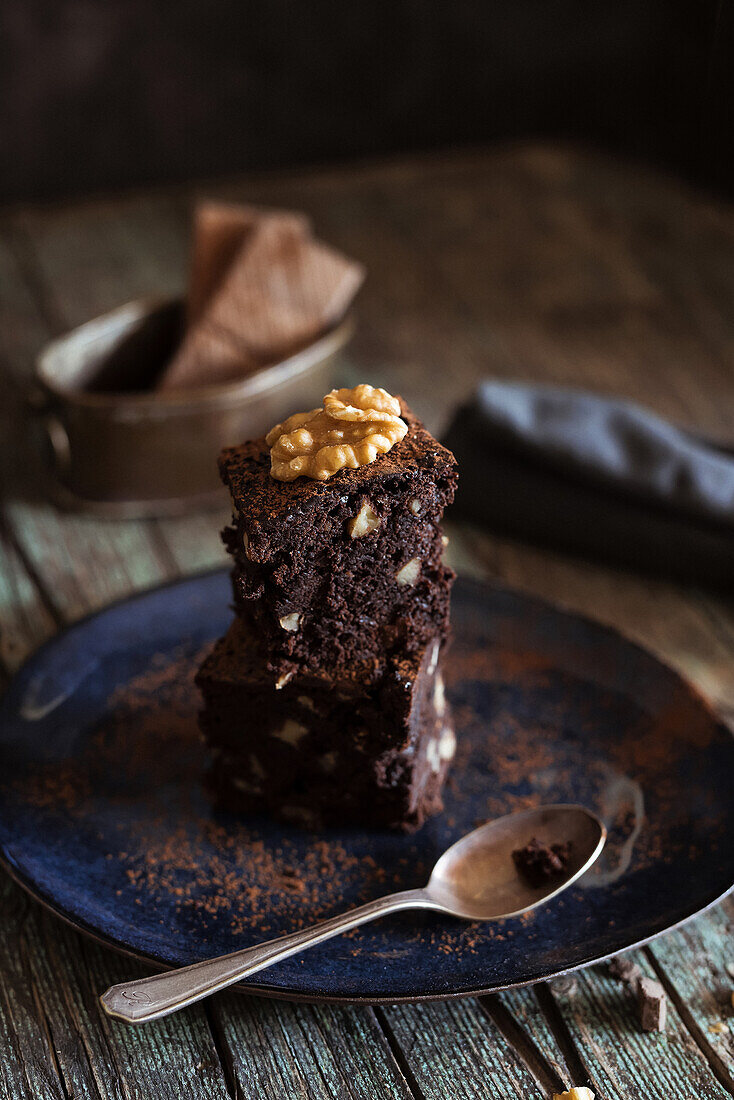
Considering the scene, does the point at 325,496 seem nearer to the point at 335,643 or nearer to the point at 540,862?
the point at 335,643

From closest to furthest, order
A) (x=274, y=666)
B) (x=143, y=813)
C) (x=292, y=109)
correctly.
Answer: (x=274, y=666) → (x=143, y=813) → (x=292, y=109)

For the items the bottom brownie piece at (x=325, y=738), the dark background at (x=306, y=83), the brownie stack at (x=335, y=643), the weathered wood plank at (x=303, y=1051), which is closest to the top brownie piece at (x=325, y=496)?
the brownie stack at (x=335, y=643)

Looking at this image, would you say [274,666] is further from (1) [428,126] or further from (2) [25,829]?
(1) [428,126]

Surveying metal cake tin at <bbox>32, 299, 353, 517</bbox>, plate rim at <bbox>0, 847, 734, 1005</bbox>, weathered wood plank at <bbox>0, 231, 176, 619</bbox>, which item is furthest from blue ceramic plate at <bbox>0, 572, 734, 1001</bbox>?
metal cake tin at <bbox>32, 299, 353, 517</bbox>

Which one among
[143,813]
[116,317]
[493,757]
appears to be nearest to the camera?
[143,813]

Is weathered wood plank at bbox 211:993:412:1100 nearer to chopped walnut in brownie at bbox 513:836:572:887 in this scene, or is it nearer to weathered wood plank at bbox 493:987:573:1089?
weathered wood plank at bbox 493:987:573:1089

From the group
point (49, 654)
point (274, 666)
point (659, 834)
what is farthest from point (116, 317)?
point (659, 834)
